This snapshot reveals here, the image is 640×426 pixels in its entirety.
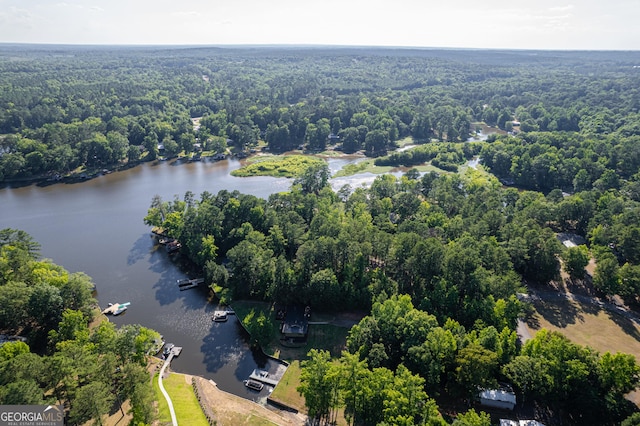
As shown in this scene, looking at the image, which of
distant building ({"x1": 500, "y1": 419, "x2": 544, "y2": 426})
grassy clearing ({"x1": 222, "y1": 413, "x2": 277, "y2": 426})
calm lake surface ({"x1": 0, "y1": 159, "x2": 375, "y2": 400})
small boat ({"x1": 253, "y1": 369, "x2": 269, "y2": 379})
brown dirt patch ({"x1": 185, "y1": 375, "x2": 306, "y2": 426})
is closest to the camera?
distant building ({"x1": 500, "y1": 419, "x2": 544, "y2": 426})

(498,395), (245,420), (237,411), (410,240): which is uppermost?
(410,240)

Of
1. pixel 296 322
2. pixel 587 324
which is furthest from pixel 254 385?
pixel 587 324

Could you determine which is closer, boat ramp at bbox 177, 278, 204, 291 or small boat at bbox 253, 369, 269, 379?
small boat at bbox 253, 369, 269, 379

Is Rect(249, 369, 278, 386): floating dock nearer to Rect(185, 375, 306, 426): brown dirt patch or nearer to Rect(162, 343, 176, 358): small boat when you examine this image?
Rect(185, 375, 306, 426): brown dirt patch

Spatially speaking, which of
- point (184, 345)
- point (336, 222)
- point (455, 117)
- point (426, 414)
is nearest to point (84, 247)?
point (184, 345)

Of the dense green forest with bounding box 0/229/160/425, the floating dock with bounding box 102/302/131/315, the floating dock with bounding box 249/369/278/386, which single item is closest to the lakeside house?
the floating dock with bounding box 249/369/278/386

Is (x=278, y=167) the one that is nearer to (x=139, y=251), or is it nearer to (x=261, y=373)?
(x=139, y=251)
